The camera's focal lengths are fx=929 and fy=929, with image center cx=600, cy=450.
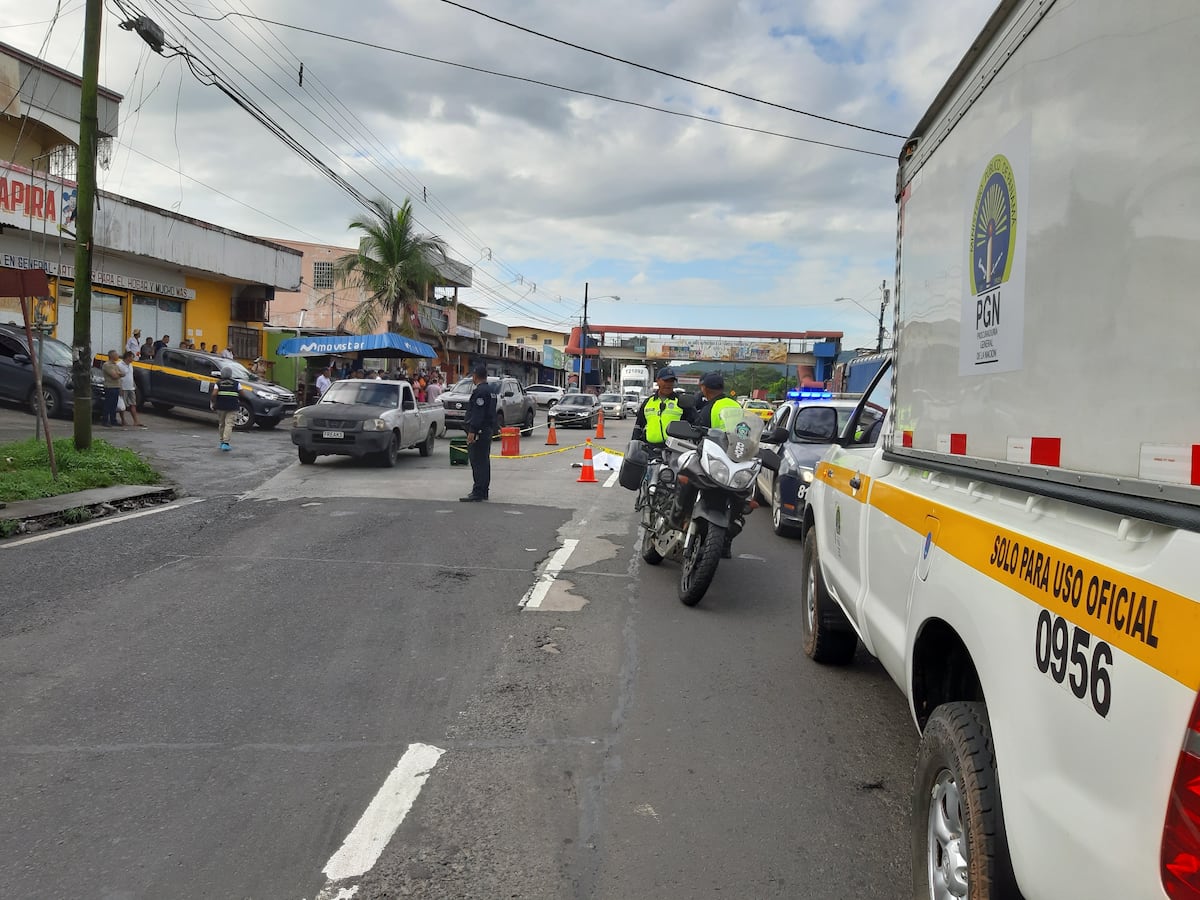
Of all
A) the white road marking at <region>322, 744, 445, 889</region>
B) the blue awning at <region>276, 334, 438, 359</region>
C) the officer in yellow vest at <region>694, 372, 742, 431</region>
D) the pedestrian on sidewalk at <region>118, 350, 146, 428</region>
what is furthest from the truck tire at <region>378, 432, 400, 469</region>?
the white road marking at <region>322, 744, 445, 889</region>

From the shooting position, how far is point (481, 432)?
40.4 feet

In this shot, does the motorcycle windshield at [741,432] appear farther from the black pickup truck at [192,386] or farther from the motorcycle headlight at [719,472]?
the black pickup truck at [192,386]

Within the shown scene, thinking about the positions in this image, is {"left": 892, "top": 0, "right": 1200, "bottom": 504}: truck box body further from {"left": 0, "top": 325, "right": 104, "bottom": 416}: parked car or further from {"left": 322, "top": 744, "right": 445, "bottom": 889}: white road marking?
{"left": 0, "top": 325, "right": 104, "bottom": 416}: parked car

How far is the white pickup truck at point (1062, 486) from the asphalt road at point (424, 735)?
88 centimetres

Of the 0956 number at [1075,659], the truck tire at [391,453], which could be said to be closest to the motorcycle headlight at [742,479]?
the 0956 number at [1075,659]

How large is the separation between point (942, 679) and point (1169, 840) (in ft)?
5.55

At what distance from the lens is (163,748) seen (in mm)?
4152

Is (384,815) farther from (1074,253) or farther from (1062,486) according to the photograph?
Answer: (1074,253)

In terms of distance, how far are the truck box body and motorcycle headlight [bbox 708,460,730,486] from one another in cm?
316

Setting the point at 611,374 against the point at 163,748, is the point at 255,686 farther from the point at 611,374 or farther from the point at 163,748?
the point at 611,374

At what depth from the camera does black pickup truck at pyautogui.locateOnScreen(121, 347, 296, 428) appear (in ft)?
75.4

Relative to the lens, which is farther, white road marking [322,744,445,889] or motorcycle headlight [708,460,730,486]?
motorcycle headlight [708,460,730,486]

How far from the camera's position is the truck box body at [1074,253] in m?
1.93

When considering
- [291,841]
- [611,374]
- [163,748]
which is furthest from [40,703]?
[611,374]
